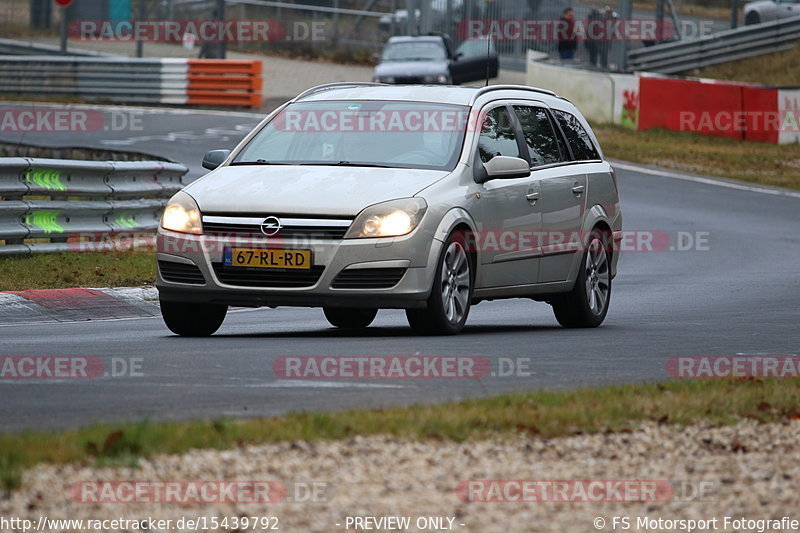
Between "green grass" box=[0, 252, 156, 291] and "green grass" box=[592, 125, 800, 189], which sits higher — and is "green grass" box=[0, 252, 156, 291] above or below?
above

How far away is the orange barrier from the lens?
124 ft

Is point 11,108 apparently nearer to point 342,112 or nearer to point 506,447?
point 342,112

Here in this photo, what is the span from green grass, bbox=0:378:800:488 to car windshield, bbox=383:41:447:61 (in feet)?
102

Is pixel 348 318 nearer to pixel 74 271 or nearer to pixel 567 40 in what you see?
pixel 74 271

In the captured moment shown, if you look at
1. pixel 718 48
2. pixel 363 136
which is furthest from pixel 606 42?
pixel 363 136

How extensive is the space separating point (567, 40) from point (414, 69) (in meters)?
5.54

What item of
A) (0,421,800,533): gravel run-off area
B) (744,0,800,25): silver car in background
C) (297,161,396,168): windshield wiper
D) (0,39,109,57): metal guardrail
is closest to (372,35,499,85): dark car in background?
(0,39,109,57): metal guardrail

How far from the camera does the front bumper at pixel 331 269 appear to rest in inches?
386

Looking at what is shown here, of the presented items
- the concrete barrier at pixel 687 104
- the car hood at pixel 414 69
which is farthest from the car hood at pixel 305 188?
the car hood at pixel 414 69

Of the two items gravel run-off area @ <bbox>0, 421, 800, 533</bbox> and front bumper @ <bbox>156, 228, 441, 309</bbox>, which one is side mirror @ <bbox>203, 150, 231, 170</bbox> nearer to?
front bumper @ <bbox>156, 228, 441, 309</bbox>

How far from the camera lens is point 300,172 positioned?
1042 cm

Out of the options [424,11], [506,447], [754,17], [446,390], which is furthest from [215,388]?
[754,17]
